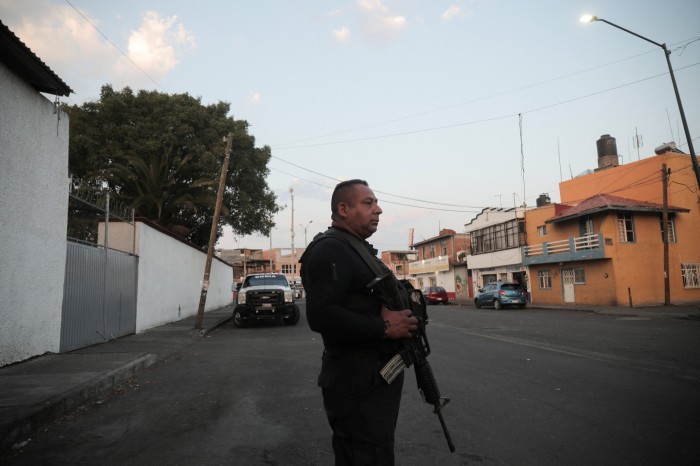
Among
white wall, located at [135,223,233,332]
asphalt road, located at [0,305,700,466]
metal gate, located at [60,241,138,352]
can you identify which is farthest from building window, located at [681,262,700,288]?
metal gate, located at [60,241,138,352]

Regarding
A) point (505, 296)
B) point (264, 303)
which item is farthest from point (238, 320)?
point (505, 296)

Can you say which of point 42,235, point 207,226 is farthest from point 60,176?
point 207,226

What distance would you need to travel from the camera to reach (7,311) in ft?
23.0

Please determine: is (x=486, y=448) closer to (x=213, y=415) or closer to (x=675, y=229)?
(x=213, y=415)

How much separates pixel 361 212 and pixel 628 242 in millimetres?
29364

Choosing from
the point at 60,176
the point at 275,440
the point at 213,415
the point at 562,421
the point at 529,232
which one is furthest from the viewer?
the point at 529,232

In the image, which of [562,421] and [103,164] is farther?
[103,164]

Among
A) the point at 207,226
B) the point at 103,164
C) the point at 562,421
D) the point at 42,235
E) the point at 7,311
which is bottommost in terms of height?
the point at 562,421

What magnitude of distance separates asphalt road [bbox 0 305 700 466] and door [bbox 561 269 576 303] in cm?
2213

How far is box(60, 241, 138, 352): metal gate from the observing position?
9.01 m

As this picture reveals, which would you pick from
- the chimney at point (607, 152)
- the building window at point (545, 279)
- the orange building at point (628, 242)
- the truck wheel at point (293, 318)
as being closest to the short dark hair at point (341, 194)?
the truck wheel at point (293, 318)

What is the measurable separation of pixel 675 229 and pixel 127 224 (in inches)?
1229

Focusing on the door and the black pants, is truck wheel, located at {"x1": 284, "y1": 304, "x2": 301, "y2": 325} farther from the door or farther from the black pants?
the door

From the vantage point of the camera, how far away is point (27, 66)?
722cm
